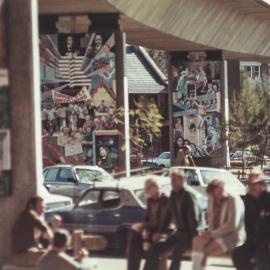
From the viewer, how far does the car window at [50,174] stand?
953 inches

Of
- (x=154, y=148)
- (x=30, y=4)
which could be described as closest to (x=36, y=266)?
(x=30, y=4)

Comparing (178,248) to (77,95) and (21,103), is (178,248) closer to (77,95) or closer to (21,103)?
(21,103)

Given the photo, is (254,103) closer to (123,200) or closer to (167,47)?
(167,47)

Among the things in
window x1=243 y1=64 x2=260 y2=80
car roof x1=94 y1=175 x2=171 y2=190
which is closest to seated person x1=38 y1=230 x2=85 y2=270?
car roof x1=94 y1=175 x2=171 y2=190

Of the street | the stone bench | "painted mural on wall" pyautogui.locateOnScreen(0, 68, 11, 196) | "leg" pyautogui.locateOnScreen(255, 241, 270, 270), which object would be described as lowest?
the street

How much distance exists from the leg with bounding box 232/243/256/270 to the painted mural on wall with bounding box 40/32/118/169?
70.7 feet

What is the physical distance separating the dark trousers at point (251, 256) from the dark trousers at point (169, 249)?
2.16ft

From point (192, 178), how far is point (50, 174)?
6389 mm

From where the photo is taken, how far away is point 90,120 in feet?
107

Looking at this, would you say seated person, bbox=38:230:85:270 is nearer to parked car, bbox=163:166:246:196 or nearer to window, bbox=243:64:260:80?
parked car, bbox=163:166:246:196

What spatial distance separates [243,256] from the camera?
10.6 m

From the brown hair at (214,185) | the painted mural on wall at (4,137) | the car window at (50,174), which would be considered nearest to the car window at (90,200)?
the painted mural on wall at (4,137)

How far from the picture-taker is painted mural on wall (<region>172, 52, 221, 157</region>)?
147 feet

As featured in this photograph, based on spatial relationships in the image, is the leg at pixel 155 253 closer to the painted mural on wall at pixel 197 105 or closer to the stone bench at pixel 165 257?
the stone bench at pixel 165 257
